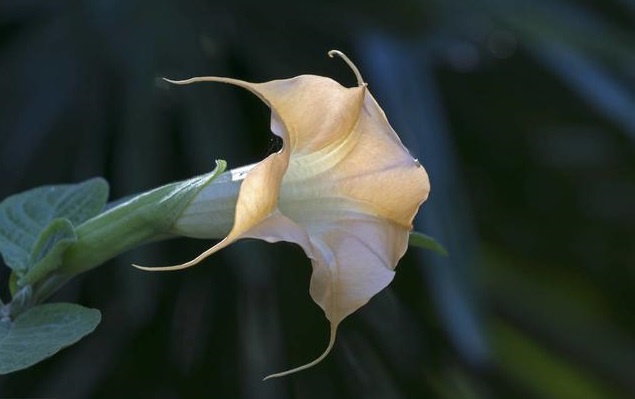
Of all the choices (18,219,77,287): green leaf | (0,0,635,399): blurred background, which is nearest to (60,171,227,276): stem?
(18,219,77,287): green leaf

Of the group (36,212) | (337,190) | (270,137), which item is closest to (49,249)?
(36,212)

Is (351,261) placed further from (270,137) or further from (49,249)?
(270,137)

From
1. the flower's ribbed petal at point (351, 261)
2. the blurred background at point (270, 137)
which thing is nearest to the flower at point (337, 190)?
the flower's ribbed petal at point (351, 261)

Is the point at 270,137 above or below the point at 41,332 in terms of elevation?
below

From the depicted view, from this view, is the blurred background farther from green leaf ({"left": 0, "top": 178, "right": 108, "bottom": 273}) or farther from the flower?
the flower

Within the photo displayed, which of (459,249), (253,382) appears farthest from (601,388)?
(253,382)
